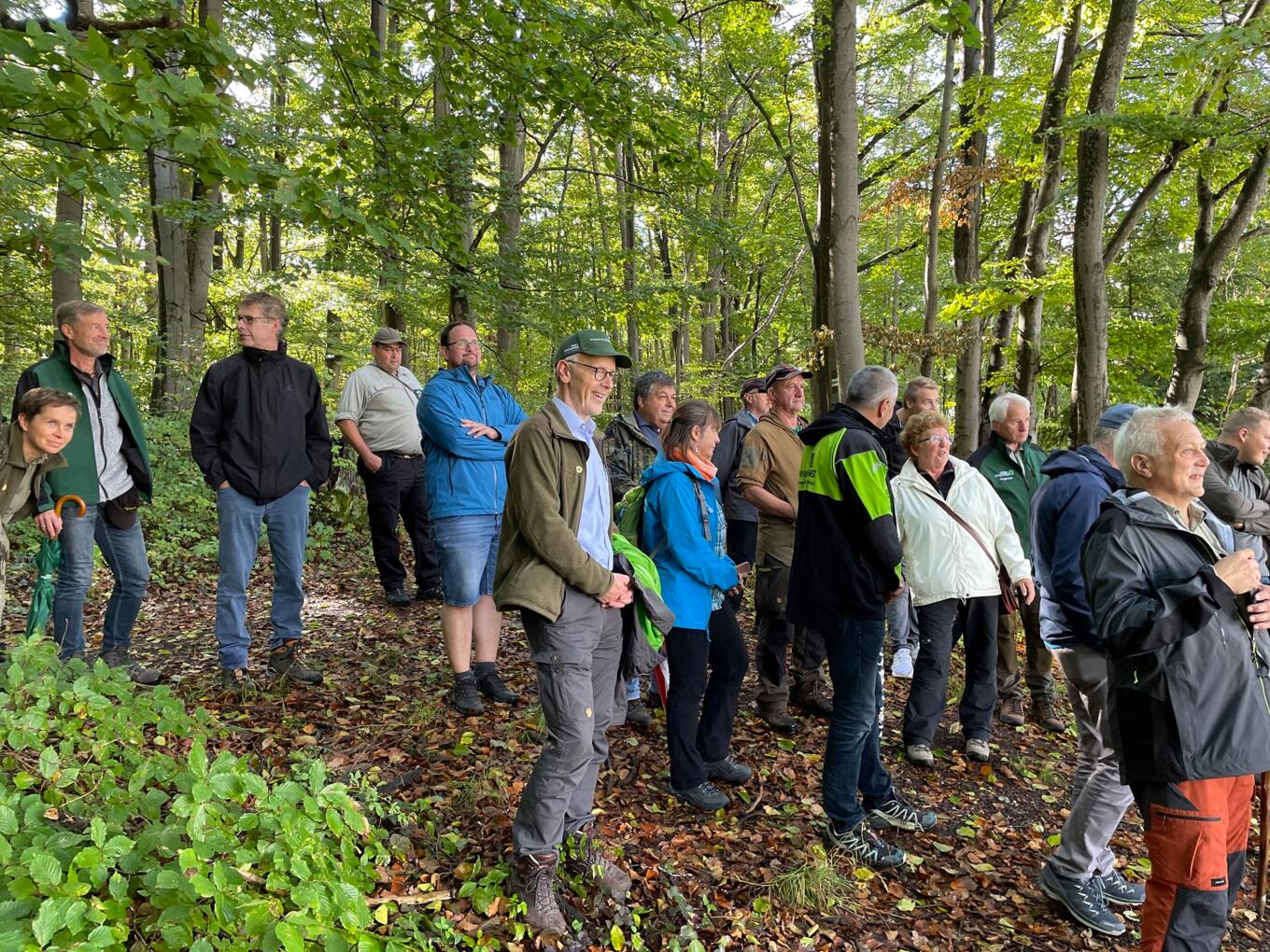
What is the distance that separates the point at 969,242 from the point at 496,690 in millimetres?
11483

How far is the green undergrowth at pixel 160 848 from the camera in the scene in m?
2.15

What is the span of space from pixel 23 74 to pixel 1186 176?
48.7 ft

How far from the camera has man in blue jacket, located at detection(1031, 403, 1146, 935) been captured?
10.7 feet

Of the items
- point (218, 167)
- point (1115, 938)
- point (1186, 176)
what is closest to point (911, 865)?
point (1115, 938)

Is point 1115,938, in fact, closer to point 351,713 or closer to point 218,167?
point 351,713

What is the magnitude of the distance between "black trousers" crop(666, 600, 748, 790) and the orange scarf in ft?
2.31

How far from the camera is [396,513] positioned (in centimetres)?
681

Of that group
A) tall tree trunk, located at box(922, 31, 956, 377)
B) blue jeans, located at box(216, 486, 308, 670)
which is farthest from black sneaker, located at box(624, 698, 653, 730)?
tall tree trunk, located at box(922, 31, 956, 377)

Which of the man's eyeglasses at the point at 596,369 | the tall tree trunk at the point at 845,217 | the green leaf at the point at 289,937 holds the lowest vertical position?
A: the green leaf at the point at 289,937

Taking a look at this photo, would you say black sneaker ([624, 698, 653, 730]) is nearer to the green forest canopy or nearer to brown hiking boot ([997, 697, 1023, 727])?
brown hiking boot ([997, 697, 1023, 727])

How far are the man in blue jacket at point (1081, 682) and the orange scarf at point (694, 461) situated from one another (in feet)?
5.66

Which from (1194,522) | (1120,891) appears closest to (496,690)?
(1120,891)

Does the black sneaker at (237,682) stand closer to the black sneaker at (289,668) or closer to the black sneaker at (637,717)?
the black sneaker at (289,668)

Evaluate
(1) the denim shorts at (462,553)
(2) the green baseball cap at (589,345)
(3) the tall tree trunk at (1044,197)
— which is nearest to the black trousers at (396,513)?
(1) the denim shorts at (462,553)
